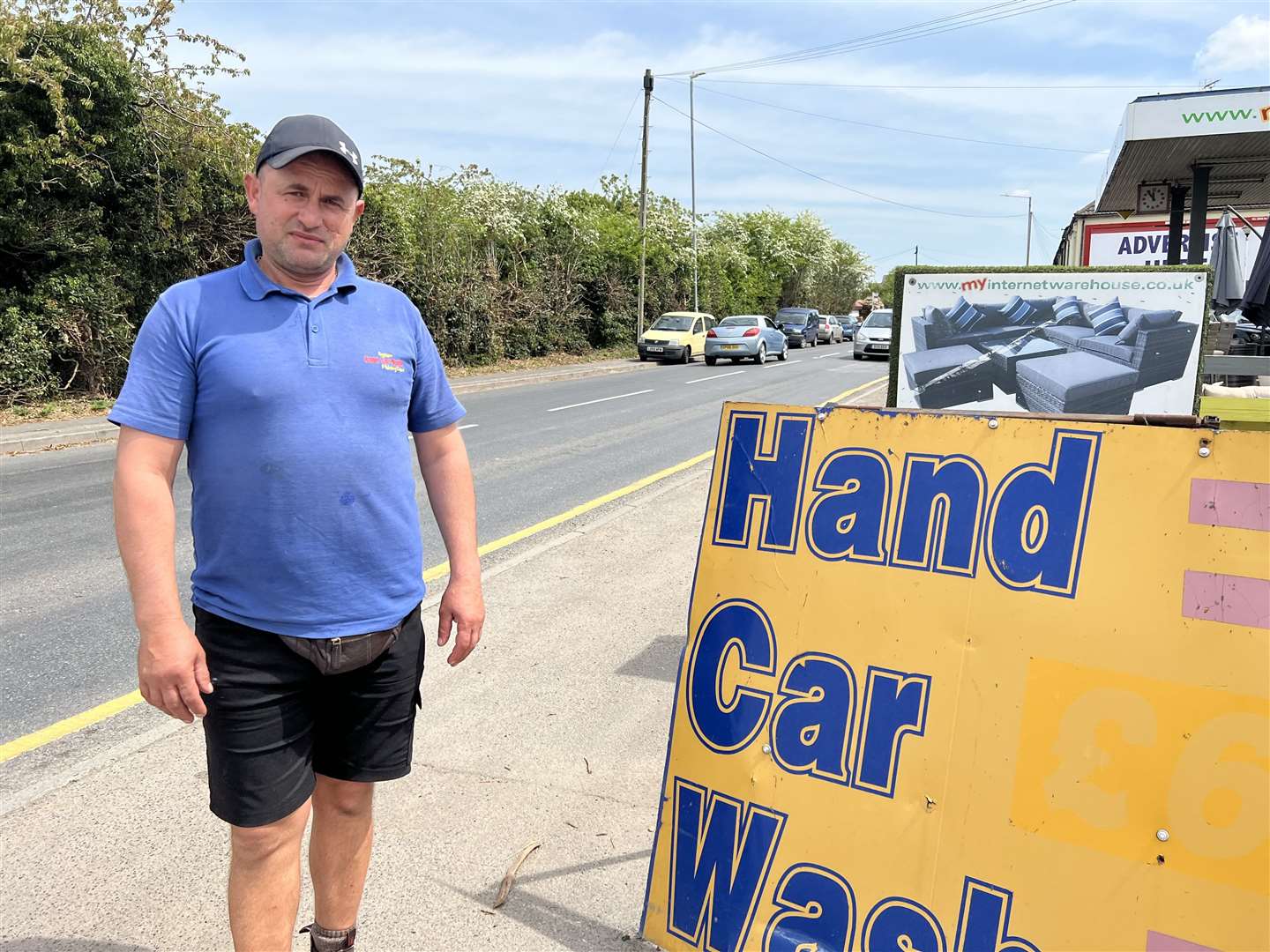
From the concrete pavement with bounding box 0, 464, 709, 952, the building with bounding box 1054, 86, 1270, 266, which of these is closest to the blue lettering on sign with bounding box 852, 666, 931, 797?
the concrete pavement with bounding box 0, 464, 709, 952

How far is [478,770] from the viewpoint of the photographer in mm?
3395

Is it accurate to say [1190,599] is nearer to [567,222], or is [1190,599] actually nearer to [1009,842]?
[1009,842]

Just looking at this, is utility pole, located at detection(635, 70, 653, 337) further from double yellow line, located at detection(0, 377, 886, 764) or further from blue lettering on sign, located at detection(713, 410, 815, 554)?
blue lettering on sign, located at detection(713, 410, 815, 554)

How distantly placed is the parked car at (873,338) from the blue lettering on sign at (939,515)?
29.2 meters

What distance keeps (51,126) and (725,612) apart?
15015mm

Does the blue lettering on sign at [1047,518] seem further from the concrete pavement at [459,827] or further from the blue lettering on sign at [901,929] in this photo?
the concrete pavement at [459,827]

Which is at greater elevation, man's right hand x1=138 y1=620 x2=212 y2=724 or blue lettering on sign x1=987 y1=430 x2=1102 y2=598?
blue lettering on sign x1=987 y1=430 x2=1102 y2=598

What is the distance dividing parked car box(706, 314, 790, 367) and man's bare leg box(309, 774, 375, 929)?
27007mm

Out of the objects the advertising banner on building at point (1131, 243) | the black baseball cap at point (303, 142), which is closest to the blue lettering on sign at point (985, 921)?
the black baseball cap at point (303, 142)

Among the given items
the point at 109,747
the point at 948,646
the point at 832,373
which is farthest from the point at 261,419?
the point at 832,373

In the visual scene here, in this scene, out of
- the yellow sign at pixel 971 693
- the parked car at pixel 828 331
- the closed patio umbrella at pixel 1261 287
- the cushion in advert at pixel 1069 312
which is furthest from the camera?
the parked car at pixel 828 331

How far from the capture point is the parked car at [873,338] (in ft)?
101

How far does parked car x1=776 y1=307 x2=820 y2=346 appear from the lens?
40875 mm

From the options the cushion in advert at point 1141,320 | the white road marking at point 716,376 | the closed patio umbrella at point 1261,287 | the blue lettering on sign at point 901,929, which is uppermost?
the closed patio umbrella at point 1261,287
